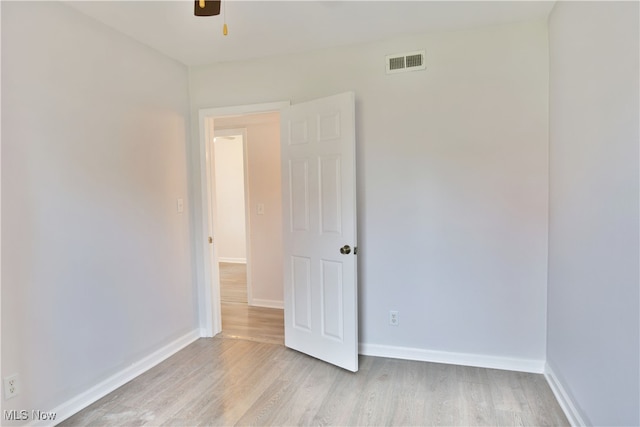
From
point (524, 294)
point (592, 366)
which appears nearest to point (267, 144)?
point (524, 294)

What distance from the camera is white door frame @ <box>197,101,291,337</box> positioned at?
326 centimetres

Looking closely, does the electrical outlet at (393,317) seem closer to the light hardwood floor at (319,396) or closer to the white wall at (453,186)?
the white wall at (453,186)

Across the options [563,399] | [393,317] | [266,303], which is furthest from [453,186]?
[266,303]

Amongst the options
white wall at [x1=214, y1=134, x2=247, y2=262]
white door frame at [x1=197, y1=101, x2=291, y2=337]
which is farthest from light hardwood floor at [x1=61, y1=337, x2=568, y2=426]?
white wall at [x1=214, y1=134, x2=247, y2=262]

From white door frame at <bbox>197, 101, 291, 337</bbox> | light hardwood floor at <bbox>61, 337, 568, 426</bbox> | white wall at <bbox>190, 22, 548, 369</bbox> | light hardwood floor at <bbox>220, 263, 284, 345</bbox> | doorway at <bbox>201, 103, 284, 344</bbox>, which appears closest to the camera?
light hardwood floor at <bbox>61, 337, 568, 426</bbox>

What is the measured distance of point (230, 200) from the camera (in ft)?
24.5

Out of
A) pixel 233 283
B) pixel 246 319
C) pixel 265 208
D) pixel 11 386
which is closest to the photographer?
pixel 11 386

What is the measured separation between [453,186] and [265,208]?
92.5 inches

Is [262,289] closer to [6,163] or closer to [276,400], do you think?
[276,400]

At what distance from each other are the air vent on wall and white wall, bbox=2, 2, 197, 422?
5.97 ft

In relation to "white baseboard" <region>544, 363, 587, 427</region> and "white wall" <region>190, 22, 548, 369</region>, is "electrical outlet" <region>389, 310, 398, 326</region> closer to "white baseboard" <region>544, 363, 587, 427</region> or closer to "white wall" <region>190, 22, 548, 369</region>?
"white wall" <region>190, 22, 548, 369</region>

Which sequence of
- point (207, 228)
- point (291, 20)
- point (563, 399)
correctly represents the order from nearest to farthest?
point (563, 399)
point (291, 20)
point (207, 228)

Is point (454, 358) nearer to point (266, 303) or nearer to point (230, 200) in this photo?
point (266, 303)

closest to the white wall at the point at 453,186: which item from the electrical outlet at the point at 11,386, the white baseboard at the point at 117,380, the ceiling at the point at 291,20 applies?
the ceiling at the point at 291,20
